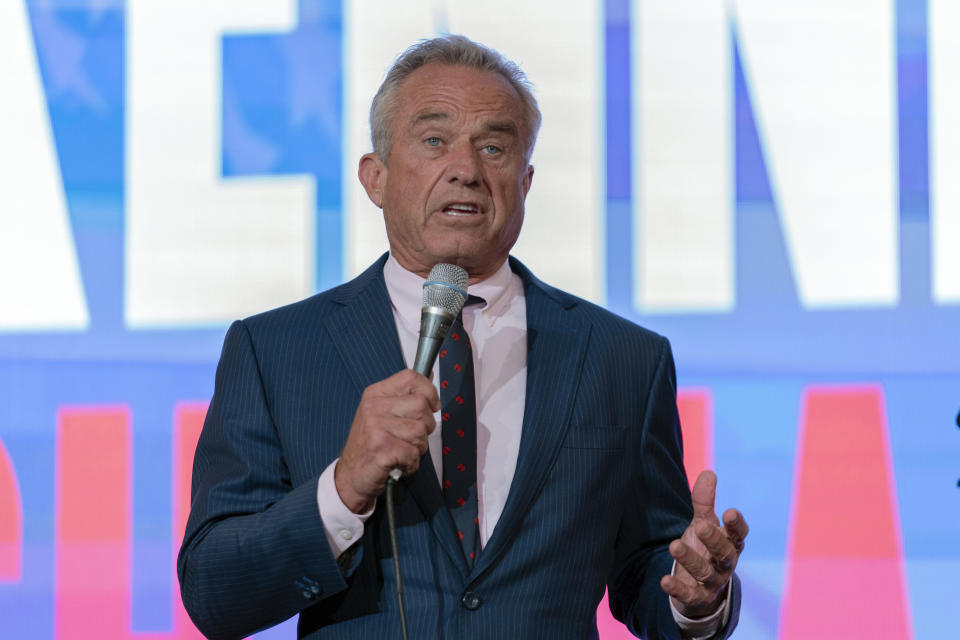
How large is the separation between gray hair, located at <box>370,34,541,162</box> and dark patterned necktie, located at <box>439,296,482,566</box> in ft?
1.42

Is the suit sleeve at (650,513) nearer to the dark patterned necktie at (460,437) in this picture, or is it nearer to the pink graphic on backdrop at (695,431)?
the dark patterned necktie at (460,437)

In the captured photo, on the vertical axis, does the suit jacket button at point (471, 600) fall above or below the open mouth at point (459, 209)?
below

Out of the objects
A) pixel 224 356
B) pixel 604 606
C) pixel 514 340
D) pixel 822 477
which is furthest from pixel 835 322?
pixel 224 356

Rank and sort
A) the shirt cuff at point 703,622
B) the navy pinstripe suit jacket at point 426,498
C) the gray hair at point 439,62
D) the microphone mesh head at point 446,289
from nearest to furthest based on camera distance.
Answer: the microphone mesh head at point 446,289
the navy pinstripe suit jacket at point 426,498
the shirt cuff at point 703,622
the gray hair at point 439,62

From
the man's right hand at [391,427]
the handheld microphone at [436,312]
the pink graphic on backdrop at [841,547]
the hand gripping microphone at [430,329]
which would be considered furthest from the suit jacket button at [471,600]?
the pink graphic on backdrop at [841,547]

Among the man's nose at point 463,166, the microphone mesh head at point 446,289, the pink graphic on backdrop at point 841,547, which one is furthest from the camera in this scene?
the pink graphic on backdrop at point 841,547

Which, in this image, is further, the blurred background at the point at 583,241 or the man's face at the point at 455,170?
the blurred background at the point at 583,241

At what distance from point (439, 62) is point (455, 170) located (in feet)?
0.85

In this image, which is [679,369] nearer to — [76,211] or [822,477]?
[822,477]

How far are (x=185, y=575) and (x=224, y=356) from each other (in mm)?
382

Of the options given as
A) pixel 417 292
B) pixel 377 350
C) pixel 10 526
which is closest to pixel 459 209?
pixel 417 292

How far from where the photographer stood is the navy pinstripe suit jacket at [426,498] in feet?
5.51

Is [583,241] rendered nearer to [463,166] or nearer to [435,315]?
[463,166]

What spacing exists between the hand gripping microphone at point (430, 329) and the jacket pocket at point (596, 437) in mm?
367
